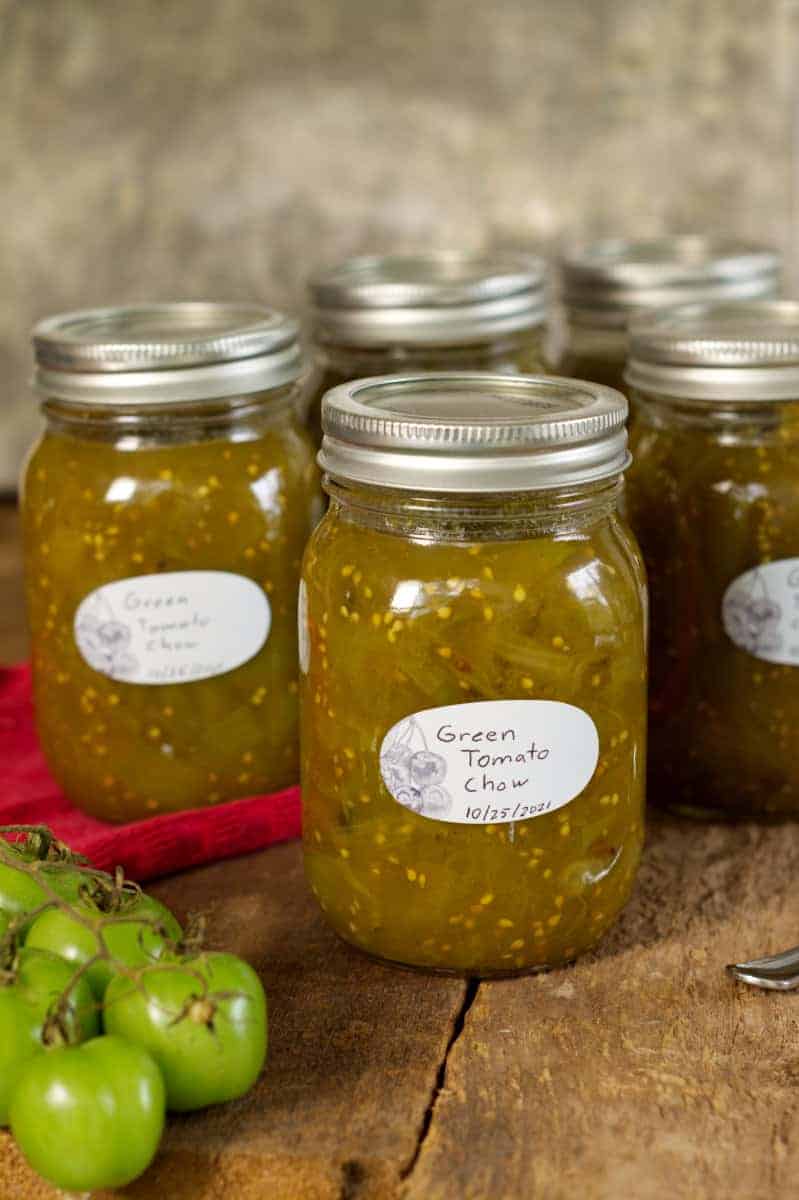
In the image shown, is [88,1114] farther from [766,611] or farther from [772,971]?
[766,611]

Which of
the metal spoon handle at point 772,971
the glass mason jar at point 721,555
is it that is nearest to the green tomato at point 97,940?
the metal spoon handle at point 772,971

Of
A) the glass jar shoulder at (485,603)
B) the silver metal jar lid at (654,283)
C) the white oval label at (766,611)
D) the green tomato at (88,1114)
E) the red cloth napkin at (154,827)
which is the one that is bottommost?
the red cloth napkin at (154,827)

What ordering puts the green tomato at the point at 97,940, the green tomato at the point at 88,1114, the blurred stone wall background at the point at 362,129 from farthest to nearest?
the blurred stone wall background at the point at 362,129, the green tomato at the point at 97,940, the green tomato at the point at 88,1114

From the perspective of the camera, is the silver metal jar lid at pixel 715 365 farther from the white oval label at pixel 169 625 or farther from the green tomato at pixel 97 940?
the green tomato at pixel 97 940

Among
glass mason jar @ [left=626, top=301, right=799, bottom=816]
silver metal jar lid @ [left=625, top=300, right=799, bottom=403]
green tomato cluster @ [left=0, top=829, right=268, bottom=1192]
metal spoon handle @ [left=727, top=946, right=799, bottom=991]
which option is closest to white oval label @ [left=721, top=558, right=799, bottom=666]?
glass mason jar @ [left=626, top=301, right=799, bottom=816]

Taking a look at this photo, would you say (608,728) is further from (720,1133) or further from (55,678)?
(55,678)

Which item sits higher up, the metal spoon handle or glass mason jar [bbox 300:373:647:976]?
glass mason jar [bbox 300:373:647:976]

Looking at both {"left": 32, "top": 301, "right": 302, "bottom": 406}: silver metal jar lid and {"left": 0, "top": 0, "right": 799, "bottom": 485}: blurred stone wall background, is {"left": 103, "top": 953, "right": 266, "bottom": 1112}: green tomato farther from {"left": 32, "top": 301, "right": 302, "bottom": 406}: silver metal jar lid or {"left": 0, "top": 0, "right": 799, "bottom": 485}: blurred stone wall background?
{"left": 0, "top": 0, "right": 799, "bottom": 485}: blurred stone wall background

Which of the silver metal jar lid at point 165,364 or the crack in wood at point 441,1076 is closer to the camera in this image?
the crack in wood at point 441,1076
